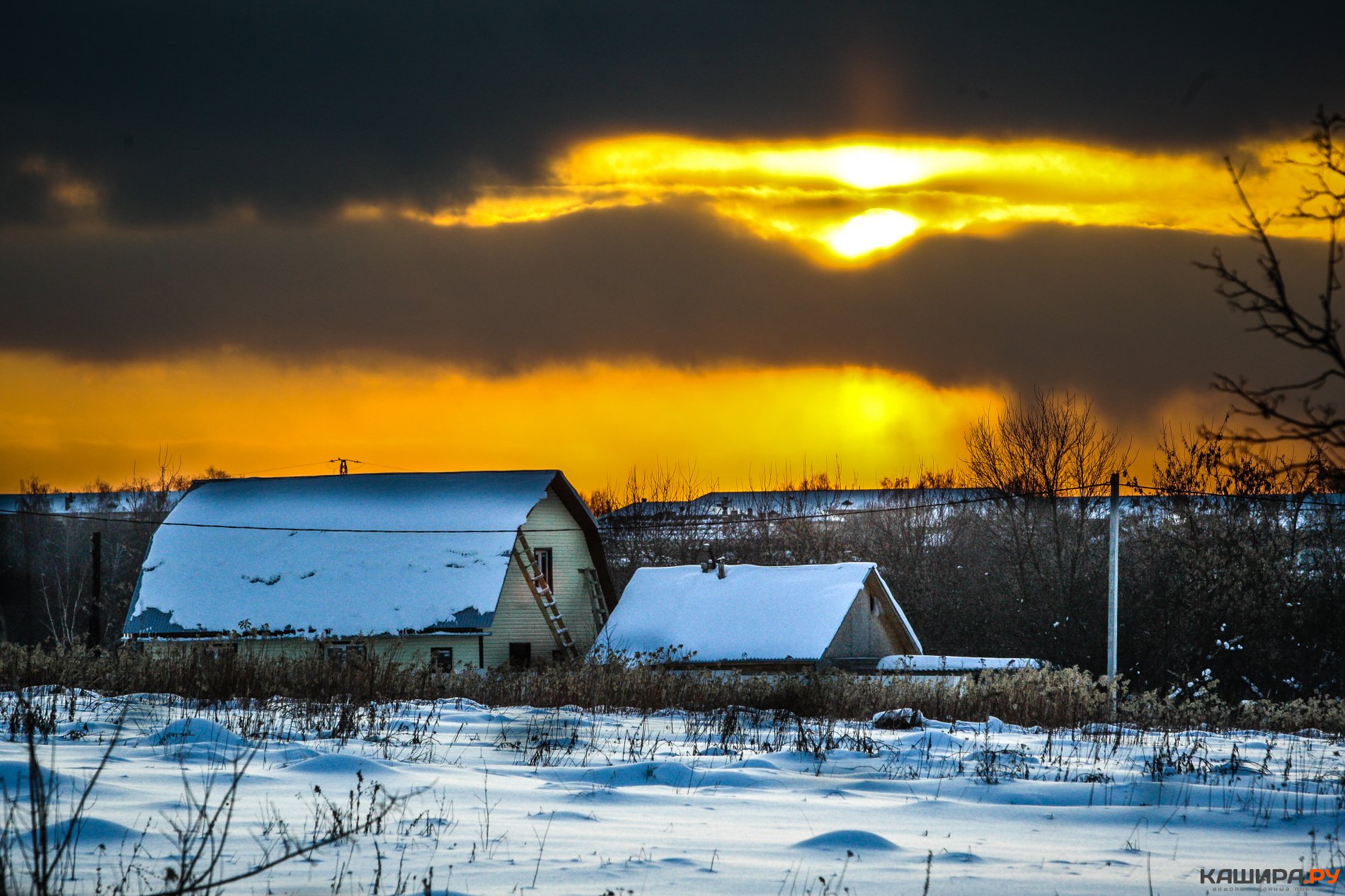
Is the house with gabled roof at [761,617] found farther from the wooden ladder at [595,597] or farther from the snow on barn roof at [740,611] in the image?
the wooden ladder at [595,597]

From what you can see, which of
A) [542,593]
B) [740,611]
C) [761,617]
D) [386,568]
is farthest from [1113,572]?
[386,568]

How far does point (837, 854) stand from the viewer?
6.16m

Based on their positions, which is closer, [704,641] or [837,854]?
[837,854]

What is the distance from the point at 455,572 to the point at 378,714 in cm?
2328

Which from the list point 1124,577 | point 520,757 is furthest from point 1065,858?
point 1124,577

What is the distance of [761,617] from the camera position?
33125 mm

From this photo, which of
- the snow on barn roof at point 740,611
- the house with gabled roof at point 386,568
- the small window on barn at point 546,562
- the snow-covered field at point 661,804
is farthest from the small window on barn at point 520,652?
the snow-covered field at point 661,804

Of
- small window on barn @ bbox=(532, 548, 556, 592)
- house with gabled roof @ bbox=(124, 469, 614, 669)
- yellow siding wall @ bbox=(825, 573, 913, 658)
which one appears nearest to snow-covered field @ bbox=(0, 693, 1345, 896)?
yellow siding wall @ bbox=(825, 573, 913, 658)

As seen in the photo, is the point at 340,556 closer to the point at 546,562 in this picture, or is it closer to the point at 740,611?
the point at 546,562

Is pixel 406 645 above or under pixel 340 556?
under

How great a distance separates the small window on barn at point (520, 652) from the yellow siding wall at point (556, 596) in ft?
0.37

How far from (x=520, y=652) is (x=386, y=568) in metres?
4.75

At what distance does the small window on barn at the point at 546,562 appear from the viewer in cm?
3947

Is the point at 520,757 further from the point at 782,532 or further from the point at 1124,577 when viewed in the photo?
the point at 782,532
